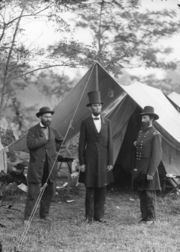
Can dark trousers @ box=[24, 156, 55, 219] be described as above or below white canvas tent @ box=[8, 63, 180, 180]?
below

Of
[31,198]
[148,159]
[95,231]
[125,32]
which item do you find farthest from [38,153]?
[125,32]

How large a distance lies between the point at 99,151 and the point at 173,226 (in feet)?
4.69

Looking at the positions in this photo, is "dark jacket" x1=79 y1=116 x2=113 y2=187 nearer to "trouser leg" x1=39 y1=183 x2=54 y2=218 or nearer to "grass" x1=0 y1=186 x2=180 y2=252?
"trouser leg" x1=39 y1=183 x2=54 y2=218

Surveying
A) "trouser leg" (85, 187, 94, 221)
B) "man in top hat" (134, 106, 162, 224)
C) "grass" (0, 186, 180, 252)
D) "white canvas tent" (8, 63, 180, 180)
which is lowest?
"grass" (0, 186, 180, 252)

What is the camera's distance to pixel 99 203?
18.7 ft

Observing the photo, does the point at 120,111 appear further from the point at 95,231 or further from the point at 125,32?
the point at 125,32

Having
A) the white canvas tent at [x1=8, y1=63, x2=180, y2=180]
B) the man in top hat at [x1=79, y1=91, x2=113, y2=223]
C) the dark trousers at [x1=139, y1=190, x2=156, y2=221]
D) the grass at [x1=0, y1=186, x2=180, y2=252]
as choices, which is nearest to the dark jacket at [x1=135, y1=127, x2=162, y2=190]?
the dark trousers at [x1=139, y1=190, x2=156, y2=221]

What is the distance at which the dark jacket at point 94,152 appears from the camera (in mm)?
5699

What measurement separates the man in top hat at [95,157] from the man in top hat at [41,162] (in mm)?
433

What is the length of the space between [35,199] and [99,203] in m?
0.90

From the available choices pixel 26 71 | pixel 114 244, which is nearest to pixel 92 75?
pixel 114 244

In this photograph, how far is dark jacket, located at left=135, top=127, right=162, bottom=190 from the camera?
18.3 feet

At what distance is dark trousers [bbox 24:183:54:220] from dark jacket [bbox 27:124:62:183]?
0.11 metres

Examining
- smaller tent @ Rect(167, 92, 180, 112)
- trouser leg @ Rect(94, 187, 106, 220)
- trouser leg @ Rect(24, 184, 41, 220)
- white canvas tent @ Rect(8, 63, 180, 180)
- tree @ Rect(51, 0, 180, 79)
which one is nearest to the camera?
trouser leg @ Rect(24, 184, 41, 220)
